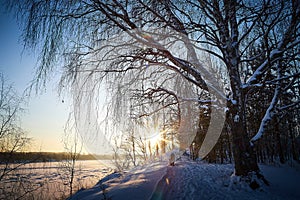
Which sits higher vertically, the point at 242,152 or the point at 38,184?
the point at 242,152

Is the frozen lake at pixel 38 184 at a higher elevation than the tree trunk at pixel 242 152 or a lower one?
lower

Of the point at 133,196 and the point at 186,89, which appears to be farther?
the point at 186,89

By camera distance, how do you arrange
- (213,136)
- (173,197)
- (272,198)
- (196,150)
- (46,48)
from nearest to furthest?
(46,48) < (272,198) < (173,197) < (213,136) < (196,150)

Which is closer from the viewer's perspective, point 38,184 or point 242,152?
point 242,152

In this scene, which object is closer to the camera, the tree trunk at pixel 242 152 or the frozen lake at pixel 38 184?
the tree trunk at pixel 242 152

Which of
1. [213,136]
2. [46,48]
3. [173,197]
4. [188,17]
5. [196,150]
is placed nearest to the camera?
[46,48]

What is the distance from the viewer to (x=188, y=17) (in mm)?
4465

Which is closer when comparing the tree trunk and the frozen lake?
the tree trunk

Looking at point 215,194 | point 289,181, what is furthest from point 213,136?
point 215,194

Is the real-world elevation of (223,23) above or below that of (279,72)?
above

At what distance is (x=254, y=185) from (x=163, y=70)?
361cm

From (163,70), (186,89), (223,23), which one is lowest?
(186,89)

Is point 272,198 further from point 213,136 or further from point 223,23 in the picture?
point 213,136

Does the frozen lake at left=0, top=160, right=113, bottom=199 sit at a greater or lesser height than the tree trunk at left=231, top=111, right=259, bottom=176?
lesser
